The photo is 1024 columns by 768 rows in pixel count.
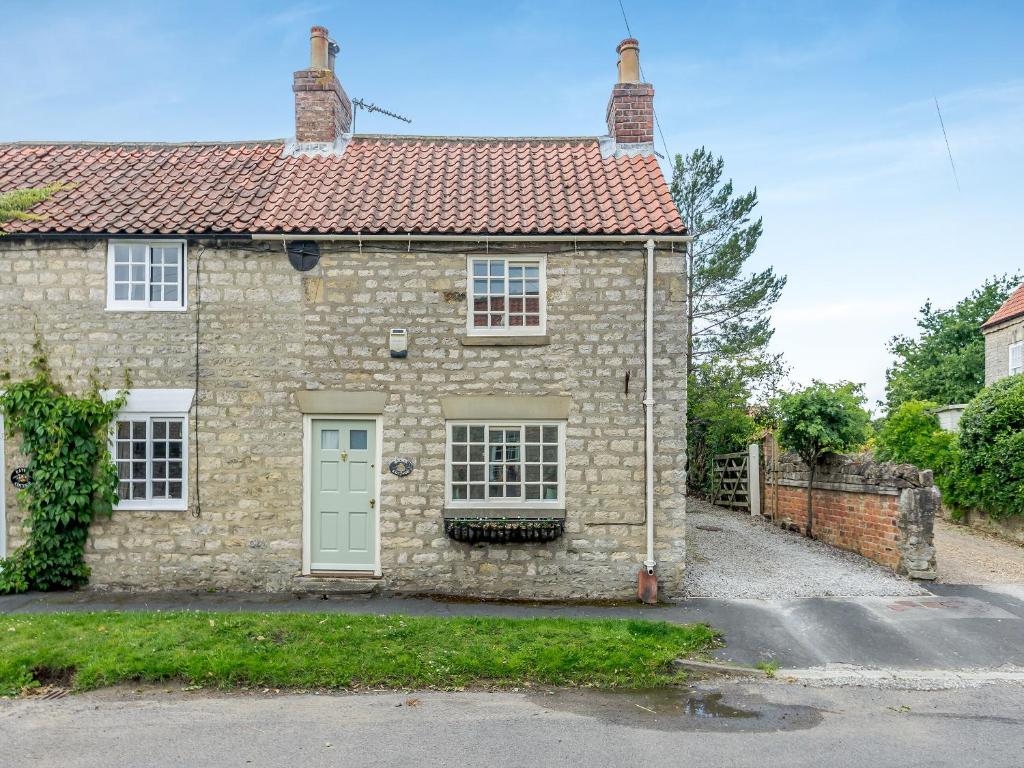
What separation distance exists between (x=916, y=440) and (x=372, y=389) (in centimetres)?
1410

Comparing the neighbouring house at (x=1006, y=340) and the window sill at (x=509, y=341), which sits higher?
the neighbouring house at (x=1006, y=340)

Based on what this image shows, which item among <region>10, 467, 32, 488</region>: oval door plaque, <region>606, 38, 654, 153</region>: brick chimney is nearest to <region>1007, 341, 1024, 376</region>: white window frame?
<region>606, 38, 654, 153</region>: brick chimney

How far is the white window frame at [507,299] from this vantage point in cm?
1030

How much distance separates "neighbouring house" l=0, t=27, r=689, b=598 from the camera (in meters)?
10.1

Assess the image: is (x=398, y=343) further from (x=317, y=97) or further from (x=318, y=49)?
(x=318, y=49)

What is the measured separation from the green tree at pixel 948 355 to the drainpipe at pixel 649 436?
30.1 metres

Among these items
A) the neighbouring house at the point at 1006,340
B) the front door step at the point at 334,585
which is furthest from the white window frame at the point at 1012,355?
the front door step at the point at 334,585

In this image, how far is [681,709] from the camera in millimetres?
6535

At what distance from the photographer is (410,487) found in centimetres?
1021

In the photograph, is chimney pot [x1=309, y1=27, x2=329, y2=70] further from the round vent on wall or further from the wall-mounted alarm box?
the wall-mounted alarm box

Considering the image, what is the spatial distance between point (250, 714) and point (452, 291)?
5954 mm

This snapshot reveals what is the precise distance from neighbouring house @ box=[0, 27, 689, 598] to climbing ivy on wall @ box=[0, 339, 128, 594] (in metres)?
0.24

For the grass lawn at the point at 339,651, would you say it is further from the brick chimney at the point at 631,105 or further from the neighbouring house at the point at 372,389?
the brick chimney at the point at 631,105

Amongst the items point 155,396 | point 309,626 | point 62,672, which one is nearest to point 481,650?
point 309,626
